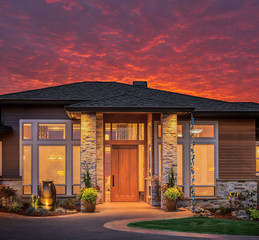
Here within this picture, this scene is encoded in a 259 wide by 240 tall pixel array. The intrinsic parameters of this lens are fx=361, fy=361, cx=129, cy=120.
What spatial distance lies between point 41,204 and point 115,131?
14.9ft

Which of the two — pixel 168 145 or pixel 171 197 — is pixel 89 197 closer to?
pixel 171 197

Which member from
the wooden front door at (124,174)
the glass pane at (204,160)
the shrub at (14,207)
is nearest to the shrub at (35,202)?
the shrub at (14,207)

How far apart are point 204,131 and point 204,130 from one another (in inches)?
1.8

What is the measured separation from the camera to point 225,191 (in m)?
16.0

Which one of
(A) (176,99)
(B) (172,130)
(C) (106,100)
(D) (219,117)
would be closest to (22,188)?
(C) (106,100)

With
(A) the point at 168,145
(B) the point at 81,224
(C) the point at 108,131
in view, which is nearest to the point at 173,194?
(A) the point at 168,145

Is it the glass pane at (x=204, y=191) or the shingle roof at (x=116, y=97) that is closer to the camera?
the shingle roof at (x=116, y=97)

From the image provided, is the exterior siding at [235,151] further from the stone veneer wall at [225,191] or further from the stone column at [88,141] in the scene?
the stone column at [88,141]

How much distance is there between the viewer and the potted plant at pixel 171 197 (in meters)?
13.3

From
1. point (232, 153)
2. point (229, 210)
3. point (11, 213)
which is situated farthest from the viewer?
point (232, 153)

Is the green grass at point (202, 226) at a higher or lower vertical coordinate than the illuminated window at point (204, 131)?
lower

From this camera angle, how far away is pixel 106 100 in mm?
13914

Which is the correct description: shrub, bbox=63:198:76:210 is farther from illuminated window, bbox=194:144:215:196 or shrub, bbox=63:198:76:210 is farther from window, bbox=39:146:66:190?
illuminated window, bbox=194:144:215:196

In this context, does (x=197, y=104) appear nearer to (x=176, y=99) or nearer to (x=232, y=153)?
(x=176, y=99)
